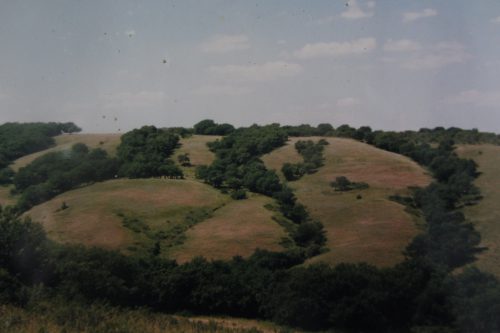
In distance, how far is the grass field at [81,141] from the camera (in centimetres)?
12425

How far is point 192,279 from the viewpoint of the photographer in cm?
5166

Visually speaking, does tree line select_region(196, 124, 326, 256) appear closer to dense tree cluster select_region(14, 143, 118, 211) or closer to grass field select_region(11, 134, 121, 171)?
dense tree cluster select_region(14, 143, 118, 211)

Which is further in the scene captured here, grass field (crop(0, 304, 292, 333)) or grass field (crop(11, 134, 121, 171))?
grass field (crop(11, 134, 121, 171))

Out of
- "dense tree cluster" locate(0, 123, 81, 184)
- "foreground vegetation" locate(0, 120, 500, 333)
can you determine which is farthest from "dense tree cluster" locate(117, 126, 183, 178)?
"foreground vegetation" locate(0, 120, 500, 333)

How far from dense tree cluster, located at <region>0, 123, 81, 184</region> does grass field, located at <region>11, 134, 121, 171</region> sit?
86.4 inches

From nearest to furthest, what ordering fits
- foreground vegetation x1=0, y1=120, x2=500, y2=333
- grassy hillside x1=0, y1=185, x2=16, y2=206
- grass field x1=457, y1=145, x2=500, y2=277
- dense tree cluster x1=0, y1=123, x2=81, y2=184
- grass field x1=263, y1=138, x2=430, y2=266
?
foreground vegetation x1=0, y1=120, x2=500, y2=333
grass field x1=457, y1=145, x2=500, y2=277
grass field x1=263, y1=138, x2=430, y2=266
grassy hillside x1=0, y1=185, x2=16, y2=206
dense tree cluster x1=0, y1=123, x2=81, y2=184

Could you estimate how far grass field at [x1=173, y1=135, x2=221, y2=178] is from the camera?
113975 millimetres

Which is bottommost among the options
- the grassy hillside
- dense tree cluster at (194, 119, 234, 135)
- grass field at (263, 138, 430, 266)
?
the grassy hillside

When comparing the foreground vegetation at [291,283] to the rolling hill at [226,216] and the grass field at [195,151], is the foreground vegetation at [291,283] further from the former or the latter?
the grass field at [195,151]

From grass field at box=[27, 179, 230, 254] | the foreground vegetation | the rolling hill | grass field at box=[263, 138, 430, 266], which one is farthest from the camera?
grass field at box=[27, 179, 230, 254]


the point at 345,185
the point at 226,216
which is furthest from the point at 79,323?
the point at 345,185

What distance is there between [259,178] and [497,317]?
61.4 meters

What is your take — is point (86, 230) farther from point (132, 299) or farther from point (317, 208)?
point (317, 208)

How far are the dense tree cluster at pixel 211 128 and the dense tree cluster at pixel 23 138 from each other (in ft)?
117
